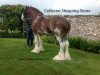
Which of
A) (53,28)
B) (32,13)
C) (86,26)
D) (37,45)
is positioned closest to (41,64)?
(53,28)

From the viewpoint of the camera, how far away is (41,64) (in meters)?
16.5

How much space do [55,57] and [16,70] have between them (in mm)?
Answer: 2469

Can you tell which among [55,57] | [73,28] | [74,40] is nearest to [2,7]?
[73,28]

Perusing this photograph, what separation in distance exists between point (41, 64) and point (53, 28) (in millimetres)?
1780

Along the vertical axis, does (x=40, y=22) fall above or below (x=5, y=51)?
above

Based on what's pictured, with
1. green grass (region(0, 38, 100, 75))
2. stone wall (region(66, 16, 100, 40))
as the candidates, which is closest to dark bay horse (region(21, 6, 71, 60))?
green grass (region(0, 38, 100, 75))

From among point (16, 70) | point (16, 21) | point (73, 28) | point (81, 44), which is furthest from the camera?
point (16, 21)

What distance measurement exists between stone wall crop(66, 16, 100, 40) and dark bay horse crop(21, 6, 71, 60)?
316 inches

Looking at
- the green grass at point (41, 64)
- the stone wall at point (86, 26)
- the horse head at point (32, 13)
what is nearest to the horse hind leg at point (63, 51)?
the green grass at point (41, 64)

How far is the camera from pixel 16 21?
3225 centimetres

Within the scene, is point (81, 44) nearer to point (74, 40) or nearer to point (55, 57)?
point (74, 40)

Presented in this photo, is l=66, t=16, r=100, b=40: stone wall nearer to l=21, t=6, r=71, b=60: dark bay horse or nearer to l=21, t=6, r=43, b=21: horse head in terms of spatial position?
l=21, t=6, r=43, b=21: horse head

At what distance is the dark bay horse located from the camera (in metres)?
17.2

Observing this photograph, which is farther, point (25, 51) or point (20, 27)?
point (20, 27)
